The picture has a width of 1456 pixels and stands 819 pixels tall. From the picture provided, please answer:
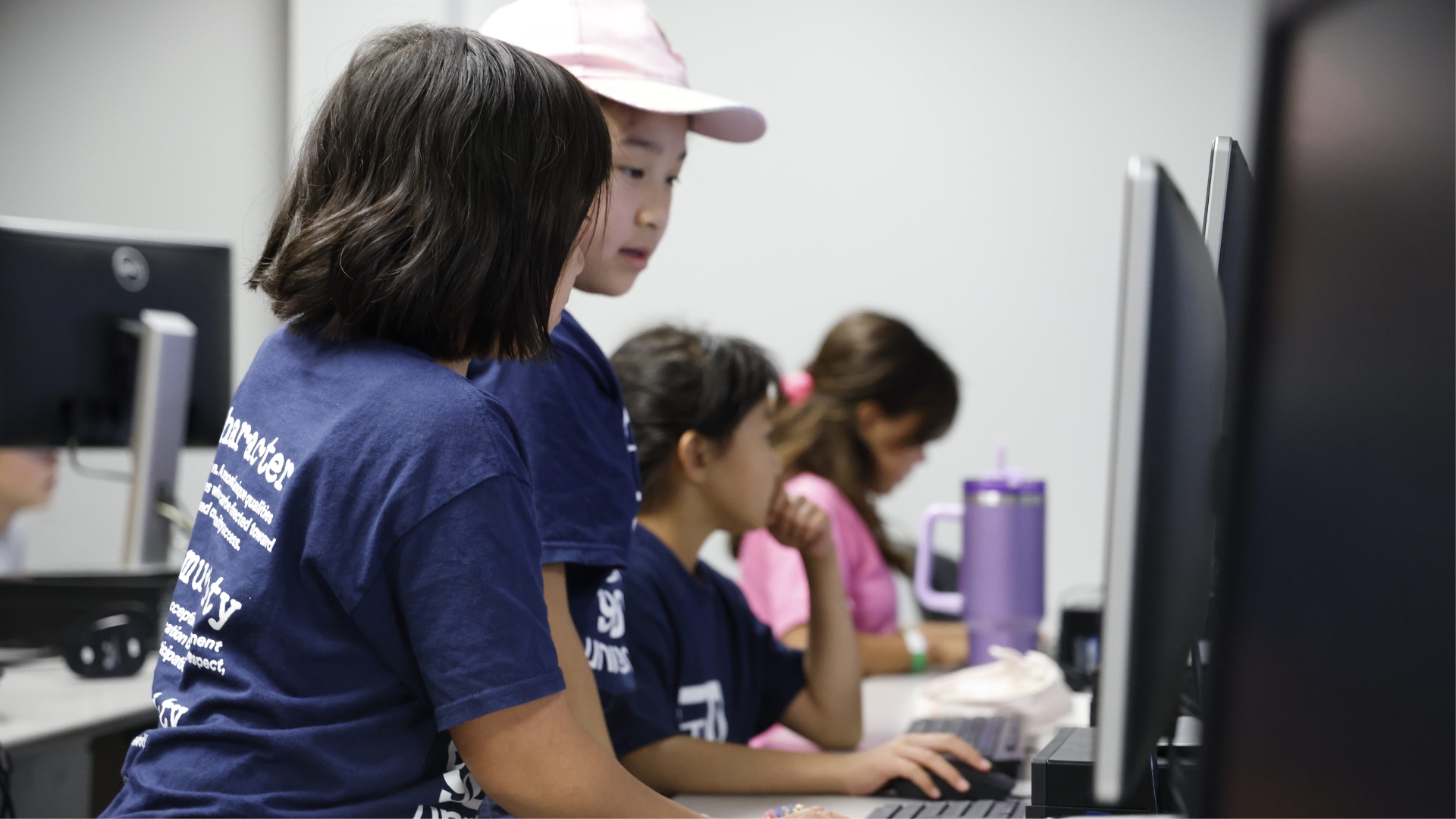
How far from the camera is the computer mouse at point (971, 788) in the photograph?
100cm

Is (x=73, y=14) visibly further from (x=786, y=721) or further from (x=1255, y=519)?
(x=1255, y=519)

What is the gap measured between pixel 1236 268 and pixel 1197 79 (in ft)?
7.49

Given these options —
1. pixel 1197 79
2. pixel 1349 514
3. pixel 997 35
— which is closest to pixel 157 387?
pixel 1349 514

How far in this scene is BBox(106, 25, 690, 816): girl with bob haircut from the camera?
0.58m

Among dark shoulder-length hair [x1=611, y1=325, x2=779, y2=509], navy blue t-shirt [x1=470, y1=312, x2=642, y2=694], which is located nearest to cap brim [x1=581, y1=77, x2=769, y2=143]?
navy blue t-shirt [x1=470, y1=312, x2=642, y2=694]

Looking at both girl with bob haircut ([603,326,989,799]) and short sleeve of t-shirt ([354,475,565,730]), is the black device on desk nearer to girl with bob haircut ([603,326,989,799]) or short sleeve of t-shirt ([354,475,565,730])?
girl with bob haircut ([603,326,989,799])

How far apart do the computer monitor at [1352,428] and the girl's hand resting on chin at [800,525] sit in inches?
43.2

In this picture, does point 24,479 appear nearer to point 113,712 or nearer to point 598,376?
point 113,712

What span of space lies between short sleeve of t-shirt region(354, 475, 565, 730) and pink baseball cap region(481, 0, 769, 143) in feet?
1.62

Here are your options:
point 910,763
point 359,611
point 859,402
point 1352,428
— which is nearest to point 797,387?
point 859,402

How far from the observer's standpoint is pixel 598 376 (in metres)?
0.94

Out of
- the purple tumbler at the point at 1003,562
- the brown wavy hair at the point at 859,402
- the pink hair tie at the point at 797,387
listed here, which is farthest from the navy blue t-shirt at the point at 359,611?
the brown wavy hair at the point at 859,402

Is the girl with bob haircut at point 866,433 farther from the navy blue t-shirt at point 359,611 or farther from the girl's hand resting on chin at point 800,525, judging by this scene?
the navy blue t-shirt at point 359,611

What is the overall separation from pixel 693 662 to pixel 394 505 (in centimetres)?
67
